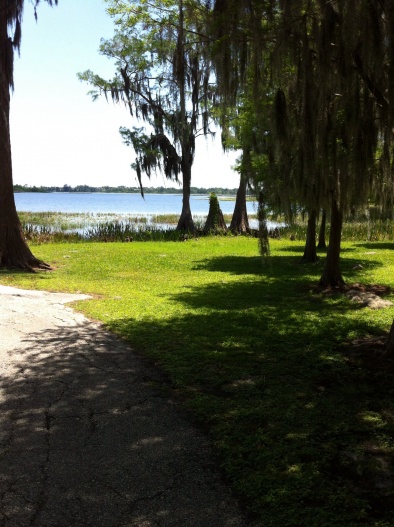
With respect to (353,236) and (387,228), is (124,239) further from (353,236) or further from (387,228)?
(387,228)

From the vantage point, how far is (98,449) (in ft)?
11.5

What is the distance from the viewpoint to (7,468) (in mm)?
3221

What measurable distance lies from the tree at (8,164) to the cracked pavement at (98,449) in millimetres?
7919

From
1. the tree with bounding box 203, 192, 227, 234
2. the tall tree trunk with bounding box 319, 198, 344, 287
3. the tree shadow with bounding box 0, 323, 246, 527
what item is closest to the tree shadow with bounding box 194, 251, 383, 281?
the tall tree trunk with bounding box 319, 198, 344, 287

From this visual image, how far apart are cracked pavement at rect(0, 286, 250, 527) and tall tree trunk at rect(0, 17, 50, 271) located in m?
7.89

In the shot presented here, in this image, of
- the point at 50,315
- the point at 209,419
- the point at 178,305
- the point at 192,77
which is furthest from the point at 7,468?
the point at 192,77

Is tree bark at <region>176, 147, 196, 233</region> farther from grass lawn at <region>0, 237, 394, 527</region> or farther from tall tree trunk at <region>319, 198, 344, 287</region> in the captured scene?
tall tree trunk at <region>319, 198, 344, 287</region>

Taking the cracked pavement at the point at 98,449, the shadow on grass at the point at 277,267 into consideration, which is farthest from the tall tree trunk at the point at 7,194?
the cracked pavement at the point at 98,449

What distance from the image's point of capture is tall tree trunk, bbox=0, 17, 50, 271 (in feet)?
42.7

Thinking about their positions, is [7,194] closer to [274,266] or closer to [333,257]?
[274,266]

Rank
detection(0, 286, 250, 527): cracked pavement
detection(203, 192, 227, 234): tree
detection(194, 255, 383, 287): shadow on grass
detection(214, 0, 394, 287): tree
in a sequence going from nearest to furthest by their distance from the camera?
detection(0, 286, 250, 527): cracked pavement → detection(214, 0, 394, 287): tree → detection(194, 255, 383, 287): shadow on grass → detection(203, 192, 227, 234): tree

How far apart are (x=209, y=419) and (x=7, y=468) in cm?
152

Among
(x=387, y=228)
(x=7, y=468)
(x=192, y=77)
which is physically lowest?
(x=7, y=468)

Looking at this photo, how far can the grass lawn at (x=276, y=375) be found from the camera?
2967mm
